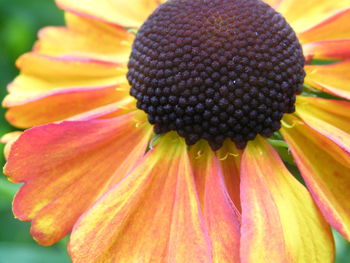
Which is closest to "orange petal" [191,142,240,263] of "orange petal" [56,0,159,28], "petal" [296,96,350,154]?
"petal" [296,96,350,154]

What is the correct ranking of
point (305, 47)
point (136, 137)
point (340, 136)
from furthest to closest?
point (305, 47) → point (136, 137) → point (340, 136)

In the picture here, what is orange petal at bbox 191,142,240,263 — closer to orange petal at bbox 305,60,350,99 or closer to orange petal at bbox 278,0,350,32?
orange petal at bbox 305,60,350,99

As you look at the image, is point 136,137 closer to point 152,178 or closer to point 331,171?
point 152,178

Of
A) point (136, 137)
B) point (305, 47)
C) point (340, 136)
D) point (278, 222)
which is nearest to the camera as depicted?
point (278, 222)

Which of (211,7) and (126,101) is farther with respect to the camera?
(126,101)

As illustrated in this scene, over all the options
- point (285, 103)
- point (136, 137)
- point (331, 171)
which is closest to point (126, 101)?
point (136, 137)

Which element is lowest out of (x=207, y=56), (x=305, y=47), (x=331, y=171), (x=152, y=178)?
(x=331, y=171)

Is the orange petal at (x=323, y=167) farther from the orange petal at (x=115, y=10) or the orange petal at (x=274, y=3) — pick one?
the orange petal at (x=115, y=10)
